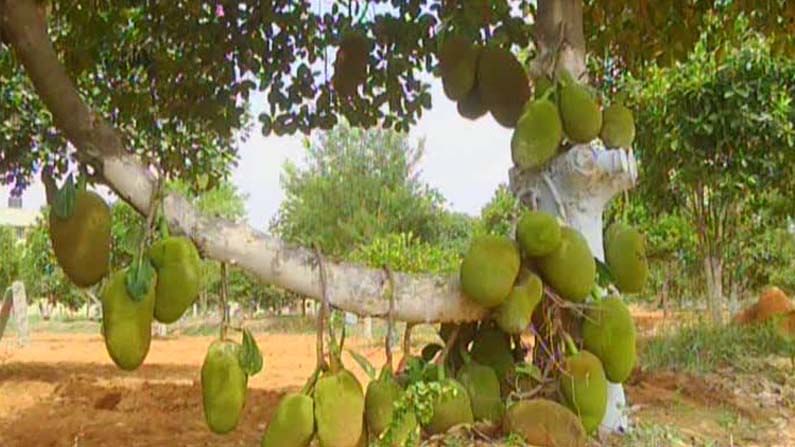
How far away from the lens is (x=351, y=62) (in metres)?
3.09

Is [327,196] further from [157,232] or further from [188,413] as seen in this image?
[157,232]

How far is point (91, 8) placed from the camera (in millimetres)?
3494

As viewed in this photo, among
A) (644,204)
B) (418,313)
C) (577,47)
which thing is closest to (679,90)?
(644,204)

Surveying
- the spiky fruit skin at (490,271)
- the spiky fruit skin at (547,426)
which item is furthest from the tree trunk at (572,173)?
the spiky fruit skin at (547,426)

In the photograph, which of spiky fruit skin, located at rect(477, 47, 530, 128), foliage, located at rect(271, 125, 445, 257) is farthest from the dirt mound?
foliage, located at rect(271, 125, 445, 257)

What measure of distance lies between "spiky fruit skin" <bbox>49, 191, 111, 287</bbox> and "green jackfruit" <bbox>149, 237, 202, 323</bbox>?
122mm

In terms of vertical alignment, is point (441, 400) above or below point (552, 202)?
below

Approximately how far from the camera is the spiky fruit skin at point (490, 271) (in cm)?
183

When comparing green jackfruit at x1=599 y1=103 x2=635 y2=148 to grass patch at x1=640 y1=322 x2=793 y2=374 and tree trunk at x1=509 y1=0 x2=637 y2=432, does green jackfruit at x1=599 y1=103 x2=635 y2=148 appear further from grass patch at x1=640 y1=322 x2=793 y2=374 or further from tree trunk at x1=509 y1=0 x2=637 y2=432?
grass patch at x1=640 y1=322 x2=793 y2=374

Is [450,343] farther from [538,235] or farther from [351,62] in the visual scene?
[351,62]

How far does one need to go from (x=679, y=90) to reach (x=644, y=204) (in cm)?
220

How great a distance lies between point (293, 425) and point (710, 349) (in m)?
4.27

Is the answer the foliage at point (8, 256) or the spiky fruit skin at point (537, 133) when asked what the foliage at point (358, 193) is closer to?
the foliage at point (8, 256)

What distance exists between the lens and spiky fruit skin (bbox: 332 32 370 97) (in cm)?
304
